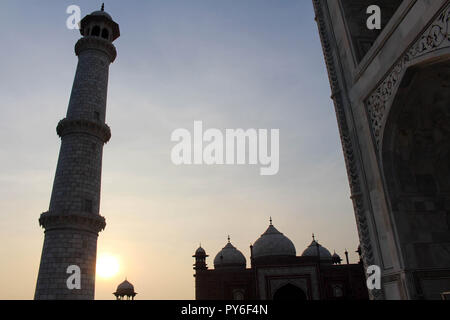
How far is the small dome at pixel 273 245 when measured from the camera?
85.3ft

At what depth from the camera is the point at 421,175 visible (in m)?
6.53

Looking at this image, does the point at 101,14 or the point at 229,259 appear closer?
the point at 101,14

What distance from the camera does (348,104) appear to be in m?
7.95

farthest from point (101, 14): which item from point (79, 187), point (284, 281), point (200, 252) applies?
point (284, 281)

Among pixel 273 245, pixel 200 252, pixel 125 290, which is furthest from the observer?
pixel 125 290

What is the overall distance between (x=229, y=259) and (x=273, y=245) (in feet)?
15.8

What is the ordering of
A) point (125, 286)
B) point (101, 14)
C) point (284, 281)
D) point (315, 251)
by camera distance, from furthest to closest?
point (315, 251), point (125, 286), point (284, 281), point (101, 14)

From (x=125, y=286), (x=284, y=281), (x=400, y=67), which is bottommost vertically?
(x=284, y=281)

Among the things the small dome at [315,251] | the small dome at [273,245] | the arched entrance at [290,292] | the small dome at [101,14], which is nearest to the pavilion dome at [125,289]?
the small dome at [273,245]

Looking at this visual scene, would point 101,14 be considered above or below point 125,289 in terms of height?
above

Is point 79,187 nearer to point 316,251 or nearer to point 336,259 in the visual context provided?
point 316,251
